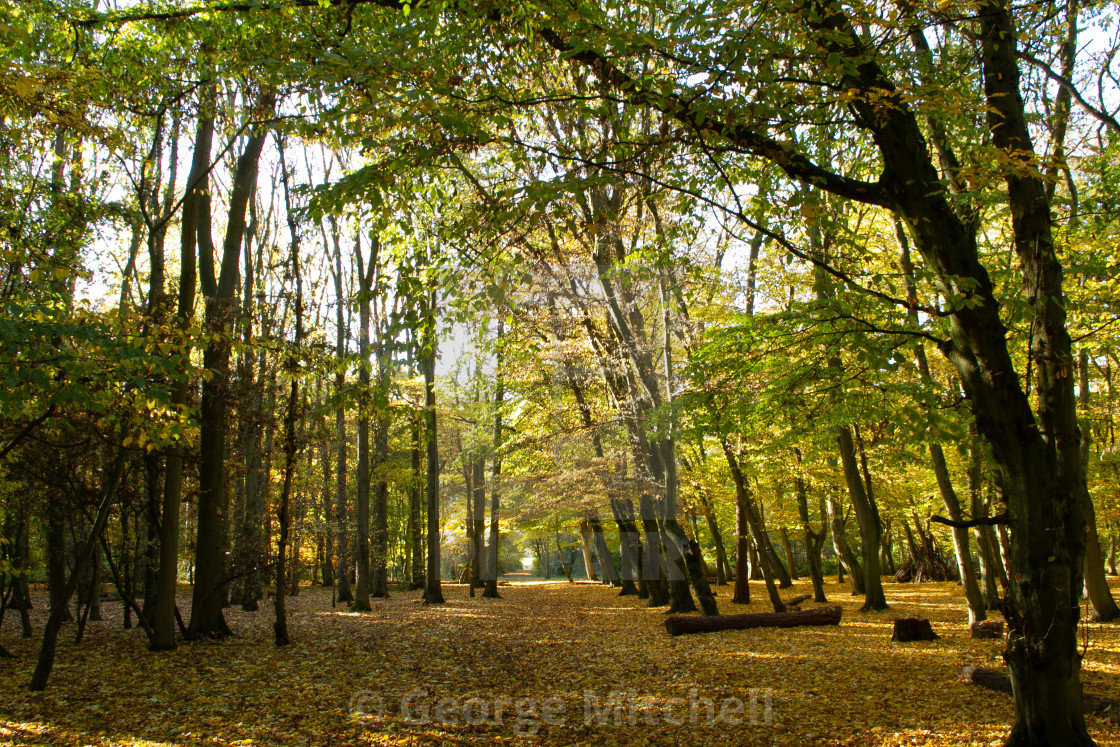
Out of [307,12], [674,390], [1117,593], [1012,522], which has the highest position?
[307,12]

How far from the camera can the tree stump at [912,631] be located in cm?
891

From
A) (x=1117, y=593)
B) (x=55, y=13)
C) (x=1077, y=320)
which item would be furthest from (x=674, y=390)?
(x=1117, y=593)

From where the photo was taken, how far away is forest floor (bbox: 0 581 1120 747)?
4.81 m

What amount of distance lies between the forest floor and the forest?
0.06 meters

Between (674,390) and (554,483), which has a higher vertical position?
(674,390)

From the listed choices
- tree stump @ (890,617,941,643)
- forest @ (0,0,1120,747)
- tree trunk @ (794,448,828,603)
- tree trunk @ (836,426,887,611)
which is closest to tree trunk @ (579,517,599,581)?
forest @ (0,0,1120,747)

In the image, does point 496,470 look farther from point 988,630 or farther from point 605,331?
point 988,630

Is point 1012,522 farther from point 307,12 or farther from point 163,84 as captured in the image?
point 163,84

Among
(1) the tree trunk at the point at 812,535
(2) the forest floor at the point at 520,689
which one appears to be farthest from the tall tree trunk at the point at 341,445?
(1) the tree trunk at the point at 812,535

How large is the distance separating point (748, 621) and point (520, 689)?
6.01m

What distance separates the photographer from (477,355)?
55.0 feet

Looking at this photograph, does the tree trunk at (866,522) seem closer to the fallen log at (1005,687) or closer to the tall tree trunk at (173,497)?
the fallen log at (1005,687)

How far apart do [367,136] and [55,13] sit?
330 centimetres

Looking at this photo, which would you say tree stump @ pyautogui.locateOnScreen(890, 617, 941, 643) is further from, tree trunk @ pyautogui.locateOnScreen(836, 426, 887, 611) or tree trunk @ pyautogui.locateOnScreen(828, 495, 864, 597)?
tree trunk @ pyautogui.locateOnScreen(828, 495, 864, 597)
